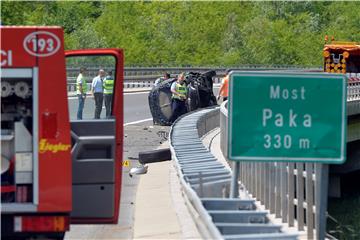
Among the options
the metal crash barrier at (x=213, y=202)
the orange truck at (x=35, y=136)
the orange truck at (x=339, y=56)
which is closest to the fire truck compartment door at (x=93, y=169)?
the orange truck at (x=35, y=136)

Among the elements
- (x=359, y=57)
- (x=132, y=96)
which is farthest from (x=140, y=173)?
(x=132, y=96)

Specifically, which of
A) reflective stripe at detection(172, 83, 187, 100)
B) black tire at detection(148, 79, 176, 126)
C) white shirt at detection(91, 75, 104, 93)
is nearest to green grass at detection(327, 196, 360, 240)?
reflective stripe at detection(172, 83, 187, 100)

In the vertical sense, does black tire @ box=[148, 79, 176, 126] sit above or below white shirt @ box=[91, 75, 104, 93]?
below

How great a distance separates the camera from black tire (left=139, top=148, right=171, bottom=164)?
18.8 m

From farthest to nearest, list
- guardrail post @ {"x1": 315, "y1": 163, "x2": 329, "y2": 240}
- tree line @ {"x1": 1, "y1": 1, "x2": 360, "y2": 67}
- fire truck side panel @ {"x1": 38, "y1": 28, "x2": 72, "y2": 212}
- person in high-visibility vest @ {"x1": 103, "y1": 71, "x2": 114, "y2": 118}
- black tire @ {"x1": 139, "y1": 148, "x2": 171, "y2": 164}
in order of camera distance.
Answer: tree line @ {"x1": 1, "y1": 1, "x2": 360, "y2": 67}, black tire @ {"x1": 139, "y1": 148, "x2": 171, "y2": 164}, person in high-visibility vest @ {"x1": 103, "y1": 71, "x2": 114, "y2": 118}, guardrail post @ {"x1": 315, "y1": 163, "x2": 329, "y2": 240}, fire truck side panel @ {"x1": 38, "y1": 28, "x2": 72, "y2": 212}

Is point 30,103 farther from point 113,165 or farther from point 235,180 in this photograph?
point 235,180

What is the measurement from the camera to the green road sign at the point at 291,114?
9.91 metres

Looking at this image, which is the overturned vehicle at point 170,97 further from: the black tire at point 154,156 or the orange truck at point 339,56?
the black tire at point 154,156

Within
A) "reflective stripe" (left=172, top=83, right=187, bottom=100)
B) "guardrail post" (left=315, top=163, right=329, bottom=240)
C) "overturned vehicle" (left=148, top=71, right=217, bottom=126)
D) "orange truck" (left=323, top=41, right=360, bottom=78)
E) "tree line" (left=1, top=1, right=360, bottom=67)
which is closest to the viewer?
"guardrail post" (left=315, top=163, right=329, bottom=240)

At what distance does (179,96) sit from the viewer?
31.7m

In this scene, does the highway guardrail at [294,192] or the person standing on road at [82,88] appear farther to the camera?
the person standing on road at [82,88]

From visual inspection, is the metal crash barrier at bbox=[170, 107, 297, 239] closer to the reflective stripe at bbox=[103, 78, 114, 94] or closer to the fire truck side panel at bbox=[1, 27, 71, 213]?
the reflective stripe at bbox=[103, 78, 114, 94]

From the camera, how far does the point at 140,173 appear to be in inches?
745

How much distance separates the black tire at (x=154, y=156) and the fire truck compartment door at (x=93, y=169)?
773cm
